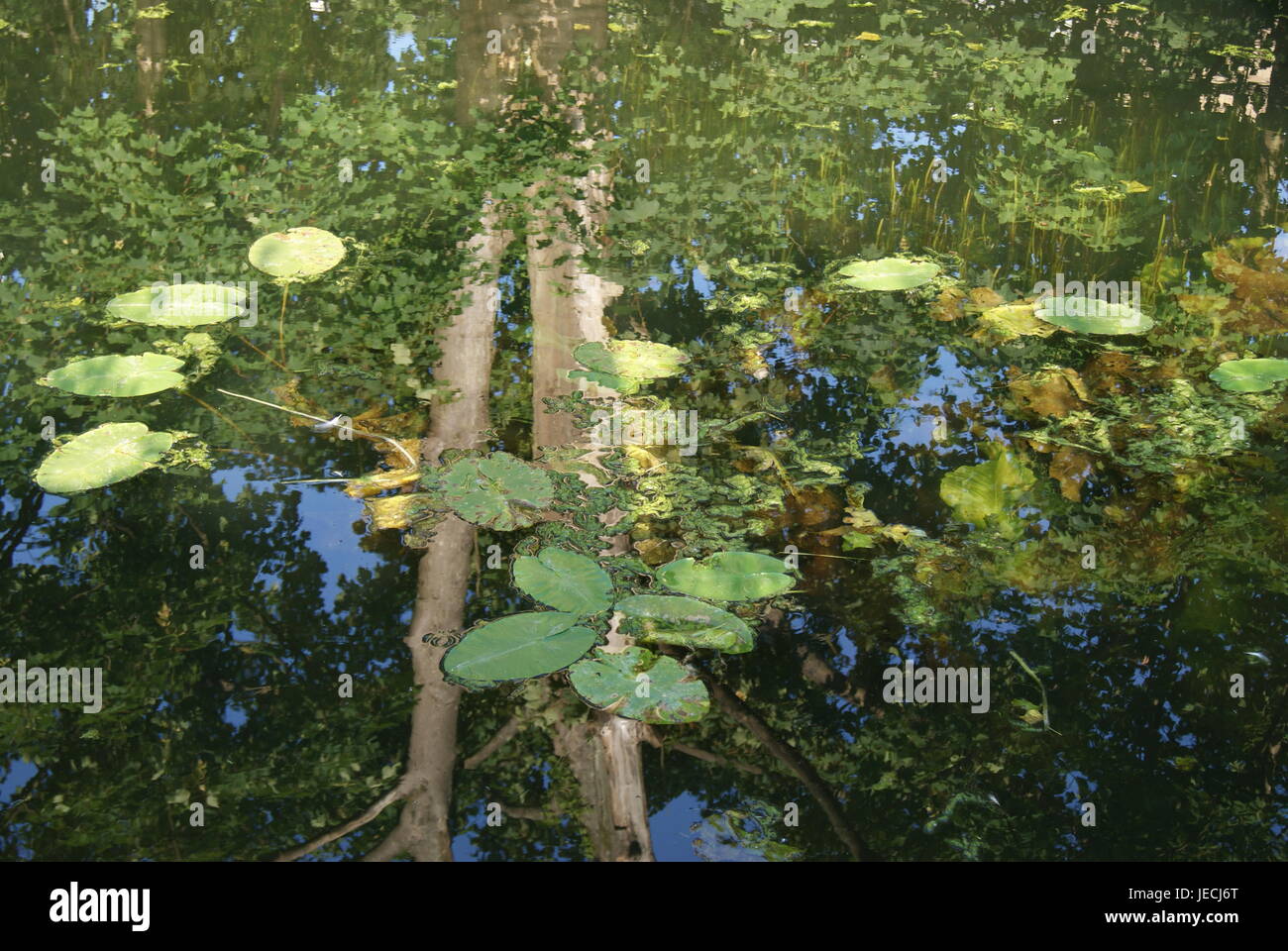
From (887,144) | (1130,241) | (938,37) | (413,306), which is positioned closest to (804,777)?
(413,306)

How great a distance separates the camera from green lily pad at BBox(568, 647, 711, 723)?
5.92 feet

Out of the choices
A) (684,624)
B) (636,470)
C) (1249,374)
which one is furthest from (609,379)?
(1249,374)

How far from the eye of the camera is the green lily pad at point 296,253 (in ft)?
10.1

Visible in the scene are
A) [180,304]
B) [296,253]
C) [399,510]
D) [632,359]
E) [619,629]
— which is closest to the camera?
[619,629]

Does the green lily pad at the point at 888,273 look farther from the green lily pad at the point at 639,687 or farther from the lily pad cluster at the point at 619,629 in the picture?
the green lily pad at the point at 639,687

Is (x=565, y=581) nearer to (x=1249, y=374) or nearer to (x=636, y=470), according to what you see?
(x=636, y=470)

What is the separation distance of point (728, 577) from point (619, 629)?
24cm

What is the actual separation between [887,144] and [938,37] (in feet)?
4.44

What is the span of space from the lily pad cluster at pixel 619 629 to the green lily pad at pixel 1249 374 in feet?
4.26

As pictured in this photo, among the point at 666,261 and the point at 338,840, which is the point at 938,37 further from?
the point at 338,840

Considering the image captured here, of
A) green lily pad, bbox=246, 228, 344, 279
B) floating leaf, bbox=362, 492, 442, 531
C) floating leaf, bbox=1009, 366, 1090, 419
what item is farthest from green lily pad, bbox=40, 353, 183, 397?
floating leaf, bbox=1009, 366, 1090, 419

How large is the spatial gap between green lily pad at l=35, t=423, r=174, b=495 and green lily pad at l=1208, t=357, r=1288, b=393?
7.68 feet

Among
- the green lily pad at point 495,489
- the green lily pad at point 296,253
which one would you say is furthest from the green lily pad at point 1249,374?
the green lily pad at point 296,253

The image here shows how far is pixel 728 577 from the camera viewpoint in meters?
2.07
